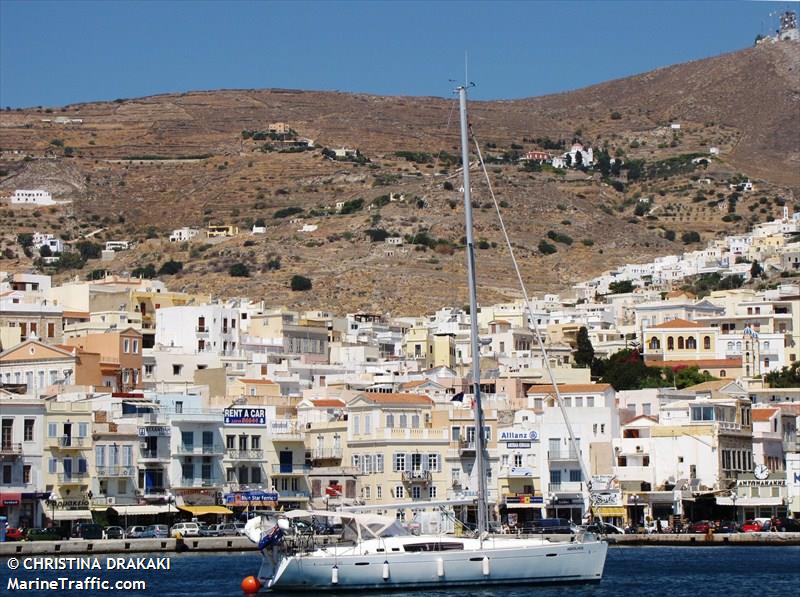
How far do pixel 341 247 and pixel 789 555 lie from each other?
124 meters

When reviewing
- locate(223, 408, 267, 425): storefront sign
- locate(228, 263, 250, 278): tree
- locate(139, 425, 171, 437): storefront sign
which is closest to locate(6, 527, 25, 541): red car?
locate(139, 425, 171, 437): storefront sign

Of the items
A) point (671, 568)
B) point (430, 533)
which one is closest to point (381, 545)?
point (430, 533)

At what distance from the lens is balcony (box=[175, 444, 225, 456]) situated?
8188 centimetres

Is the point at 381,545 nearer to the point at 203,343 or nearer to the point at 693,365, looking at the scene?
the point at 203,343

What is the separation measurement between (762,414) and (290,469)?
2346 cm

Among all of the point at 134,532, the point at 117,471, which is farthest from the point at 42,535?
the point at 117,471

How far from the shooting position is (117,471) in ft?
264

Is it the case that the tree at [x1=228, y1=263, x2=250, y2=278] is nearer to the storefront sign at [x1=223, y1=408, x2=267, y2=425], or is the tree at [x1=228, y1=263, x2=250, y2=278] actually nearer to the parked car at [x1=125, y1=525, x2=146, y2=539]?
the storefront sign at [x1=223, y1=408, x2=267, y2=425]

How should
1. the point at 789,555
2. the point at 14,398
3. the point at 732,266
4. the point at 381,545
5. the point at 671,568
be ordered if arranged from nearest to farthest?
1. the point at 381,545
2. the point at 671,568
3. the point at 789,555
4. the point at 14,398
5. the point at 732,266

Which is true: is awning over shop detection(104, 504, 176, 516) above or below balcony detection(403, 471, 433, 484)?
below

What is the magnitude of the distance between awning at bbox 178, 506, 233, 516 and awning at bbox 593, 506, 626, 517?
51.2ft

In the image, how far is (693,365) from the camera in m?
124

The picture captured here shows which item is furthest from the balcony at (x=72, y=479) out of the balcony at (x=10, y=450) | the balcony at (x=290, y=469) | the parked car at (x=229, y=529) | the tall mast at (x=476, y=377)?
the tall mast at (x=476, y=377)

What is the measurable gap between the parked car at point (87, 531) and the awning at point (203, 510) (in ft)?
14.8
